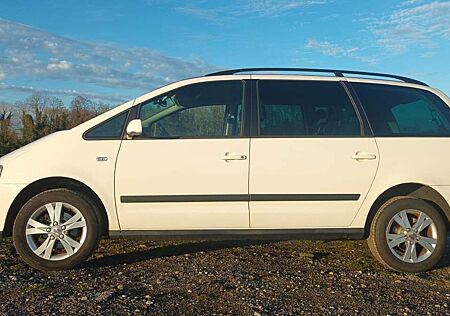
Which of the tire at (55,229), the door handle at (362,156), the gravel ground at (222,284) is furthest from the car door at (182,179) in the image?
the door handle at (362,156)

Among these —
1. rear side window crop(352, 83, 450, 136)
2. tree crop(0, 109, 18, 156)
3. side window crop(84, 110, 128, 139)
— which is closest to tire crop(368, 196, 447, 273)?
rear side window crop(352, 83, 450, 136)

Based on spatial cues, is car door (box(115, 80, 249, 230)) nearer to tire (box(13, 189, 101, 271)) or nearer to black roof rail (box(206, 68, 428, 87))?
tire (box(13, 189, 101, 271))

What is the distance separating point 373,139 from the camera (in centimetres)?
432

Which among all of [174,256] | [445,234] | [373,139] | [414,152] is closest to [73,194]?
[174,256]

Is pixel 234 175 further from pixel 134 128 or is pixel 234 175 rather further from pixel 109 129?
pixel 109 129

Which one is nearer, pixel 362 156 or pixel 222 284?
pixel 222 284

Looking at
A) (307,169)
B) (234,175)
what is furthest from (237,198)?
(307,169)

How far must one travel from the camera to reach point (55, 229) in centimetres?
407

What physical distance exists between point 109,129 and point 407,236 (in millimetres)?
2924

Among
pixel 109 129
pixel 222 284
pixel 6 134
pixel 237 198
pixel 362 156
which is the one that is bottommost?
pixel 222 284

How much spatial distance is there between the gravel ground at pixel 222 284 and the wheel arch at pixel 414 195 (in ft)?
1.76

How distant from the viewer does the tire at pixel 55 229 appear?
4043 mm

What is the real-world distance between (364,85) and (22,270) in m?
3.67

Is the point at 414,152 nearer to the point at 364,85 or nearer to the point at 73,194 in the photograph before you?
the point at 364,85
